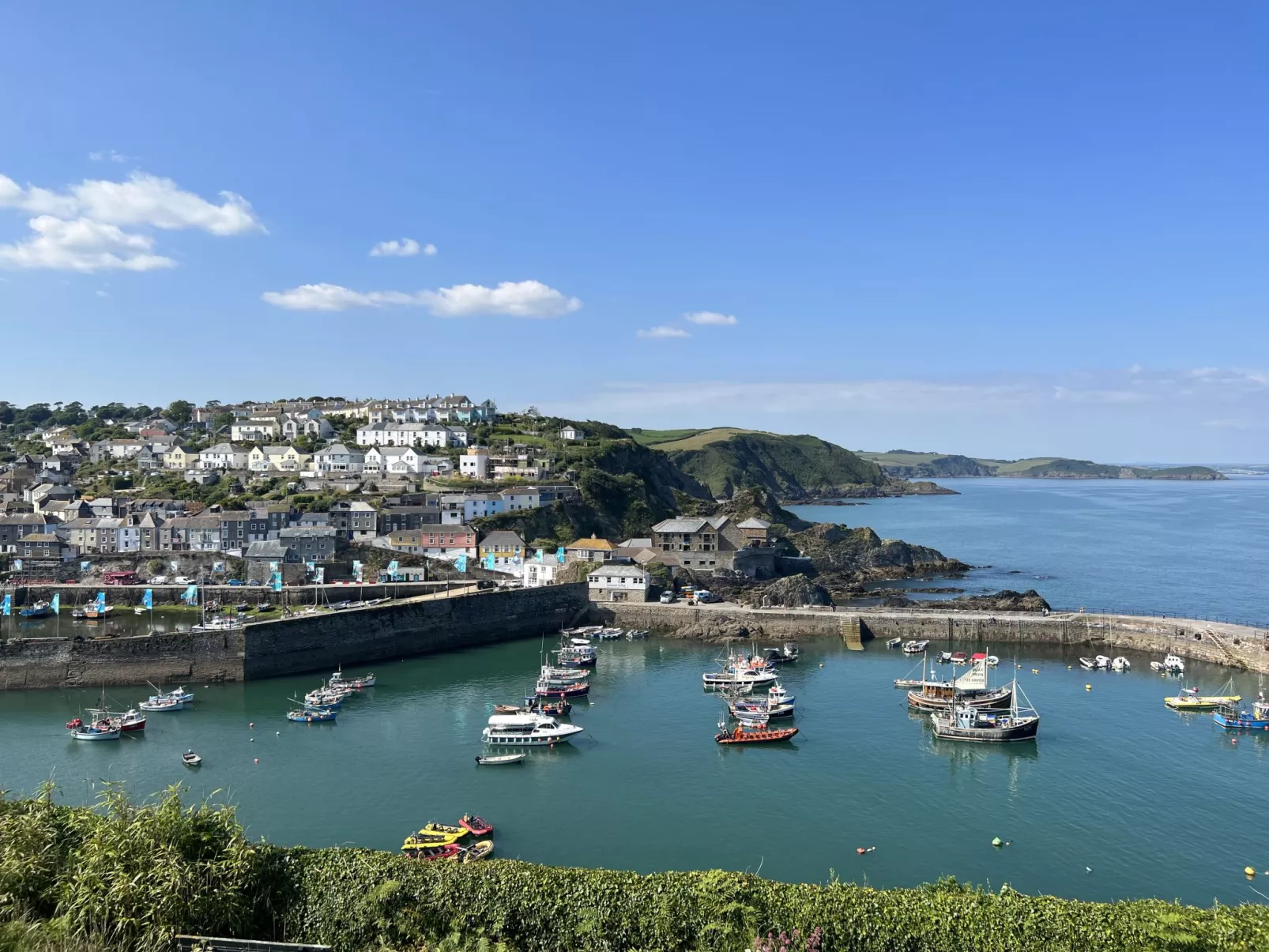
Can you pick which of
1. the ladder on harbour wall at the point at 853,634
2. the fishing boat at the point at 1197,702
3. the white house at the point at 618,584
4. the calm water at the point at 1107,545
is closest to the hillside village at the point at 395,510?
the white house at the point at 618,584

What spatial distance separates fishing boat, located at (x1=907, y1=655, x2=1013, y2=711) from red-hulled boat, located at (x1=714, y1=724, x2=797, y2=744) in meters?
7.92

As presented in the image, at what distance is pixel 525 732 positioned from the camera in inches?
1251

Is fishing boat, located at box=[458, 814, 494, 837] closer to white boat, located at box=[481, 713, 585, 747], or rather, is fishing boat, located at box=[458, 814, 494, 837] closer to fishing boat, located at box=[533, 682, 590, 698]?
white boat, located at box=[481, 713, 585, 747]

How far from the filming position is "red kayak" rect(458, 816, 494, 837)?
22.8 m

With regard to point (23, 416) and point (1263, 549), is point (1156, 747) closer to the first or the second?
point (1263, 549)

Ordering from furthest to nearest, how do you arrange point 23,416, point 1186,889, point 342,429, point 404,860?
point 23,416 < point 342,429 < point 1186,889 < point 404,860

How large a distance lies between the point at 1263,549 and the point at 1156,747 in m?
83.2

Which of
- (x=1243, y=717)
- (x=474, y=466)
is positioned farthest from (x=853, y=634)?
(x=474, y=466)

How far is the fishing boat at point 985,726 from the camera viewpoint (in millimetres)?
32312

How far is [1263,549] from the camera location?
9506cm

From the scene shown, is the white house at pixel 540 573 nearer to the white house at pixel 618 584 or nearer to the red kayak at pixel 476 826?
the white house at pixel 618 584

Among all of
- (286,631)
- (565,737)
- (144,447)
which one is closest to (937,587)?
(565,737)

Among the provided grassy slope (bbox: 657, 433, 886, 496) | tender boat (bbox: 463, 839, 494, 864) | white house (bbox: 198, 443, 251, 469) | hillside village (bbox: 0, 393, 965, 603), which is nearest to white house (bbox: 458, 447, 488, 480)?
hillside village (bbox: 0, 393, 965, 603)

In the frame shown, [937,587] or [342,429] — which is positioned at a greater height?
[342,429]
